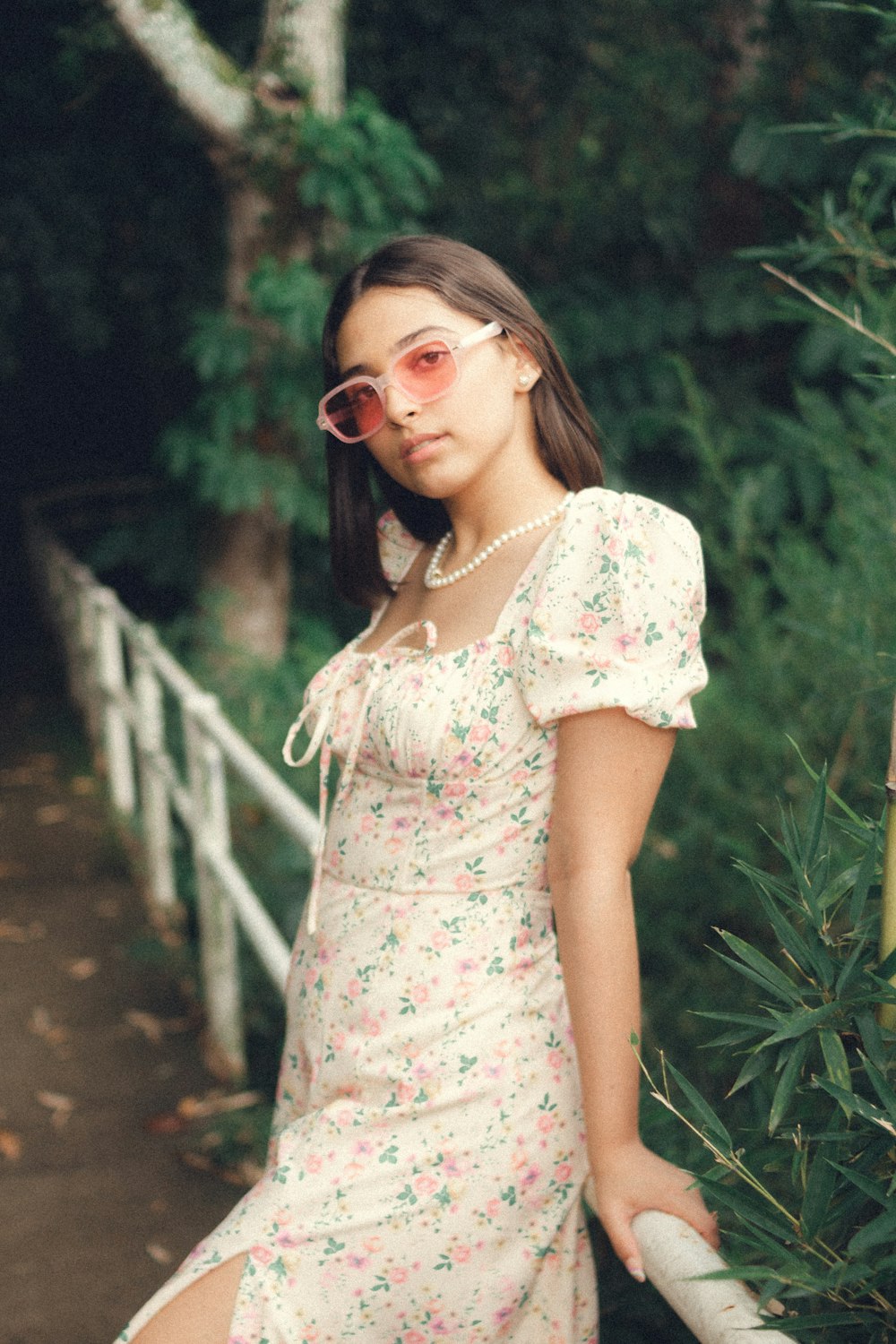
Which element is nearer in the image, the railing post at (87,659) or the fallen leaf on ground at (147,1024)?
the fallen leaf on ground at (147,1024)

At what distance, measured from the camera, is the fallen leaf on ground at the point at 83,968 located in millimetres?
4188

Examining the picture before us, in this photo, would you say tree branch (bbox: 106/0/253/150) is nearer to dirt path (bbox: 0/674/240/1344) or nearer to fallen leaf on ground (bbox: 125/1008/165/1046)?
dirt path (bbox: 0/674/240/1344)

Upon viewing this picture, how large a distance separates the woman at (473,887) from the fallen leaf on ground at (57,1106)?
200 cm

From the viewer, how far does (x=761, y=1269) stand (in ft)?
3.10

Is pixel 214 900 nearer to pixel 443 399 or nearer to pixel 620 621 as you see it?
pixel 443 399

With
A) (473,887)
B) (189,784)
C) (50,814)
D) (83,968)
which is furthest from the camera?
(50,814)

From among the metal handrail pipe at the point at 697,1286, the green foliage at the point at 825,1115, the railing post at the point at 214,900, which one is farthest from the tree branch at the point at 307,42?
the metal handrail pipe at the point at 697,1286

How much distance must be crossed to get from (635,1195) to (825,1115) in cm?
22

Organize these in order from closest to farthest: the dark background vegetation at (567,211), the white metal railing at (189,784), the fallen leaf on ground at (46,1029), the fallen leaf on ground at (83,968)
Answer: the white metal railing at (189,784), the fallen leaf on ground at (46,1029), the fallen leaf on ground at (83,968), the dark background vegetation at (567,211)

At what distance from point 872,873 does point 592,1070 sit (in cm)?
39

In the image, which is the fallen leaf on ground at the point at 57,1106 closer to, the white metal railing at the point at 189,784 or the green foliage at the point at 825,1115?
the white metal railing at the point at 189,784

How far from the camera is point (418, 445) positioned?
4.94 feet

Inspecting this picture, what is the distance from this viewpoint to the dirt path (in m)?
2.71

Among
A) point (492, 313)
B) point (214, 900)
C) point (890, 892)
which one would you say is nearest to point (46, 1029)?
point (214, 900)
